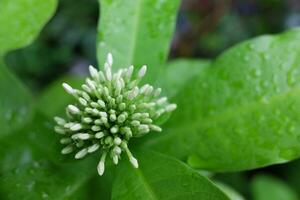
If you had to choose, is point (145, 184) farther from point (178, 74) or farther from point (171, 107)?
point (178, 74)

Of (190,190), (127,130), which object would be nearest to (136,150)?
(127,130)

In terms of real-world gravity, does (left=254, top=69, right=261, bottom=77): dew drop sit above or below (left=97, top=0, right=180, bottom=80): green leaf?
below

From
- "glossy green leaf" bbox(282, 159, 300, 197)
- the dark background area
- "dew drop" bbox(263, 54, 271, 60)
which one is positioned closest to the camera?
"dew drop" bbox(263, 54, 271, 60)

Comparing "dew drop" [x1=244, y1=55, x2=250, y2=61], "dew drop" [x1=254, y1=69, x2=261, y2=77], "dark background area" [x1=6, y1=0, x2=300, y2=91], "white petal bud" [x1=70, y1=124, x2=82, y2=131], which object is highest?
"white petal bud" [x1=70, y1=124, x2=82, y2=131]

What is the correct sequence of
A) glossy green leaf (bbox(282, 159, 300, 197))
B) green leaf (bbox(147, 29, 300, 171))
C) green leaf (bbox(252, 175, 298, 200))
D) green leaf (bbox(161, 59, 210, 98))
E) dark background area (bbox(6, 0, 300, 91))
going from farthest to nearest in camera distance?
dark background area (bbox(6, 0, 300, 91)) < glossy green leaf (bbox(282, 159, 300, 197)) < green leaf (bbox(252, 175, 298, 200)) < green leaf (bbox(161, 59, 210, 98)) < green leaf (bbox(147, 29, 300, 171))

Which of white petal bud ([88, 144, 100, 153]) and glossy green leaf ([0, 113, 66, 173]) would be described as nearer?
white petal bud ([88, 144, 100, 153])

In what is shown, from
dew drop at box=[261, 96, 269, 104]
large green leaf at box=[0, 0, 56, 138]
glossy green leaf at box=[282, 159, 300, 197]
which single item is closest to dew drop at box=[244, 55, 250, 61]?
dew drop at box=[261, 96, 269, 104]

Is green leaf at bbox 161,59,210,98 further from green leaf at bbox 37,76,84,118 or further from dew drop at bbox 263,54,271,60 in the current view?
dew drop at bbox 263,54,271,60
